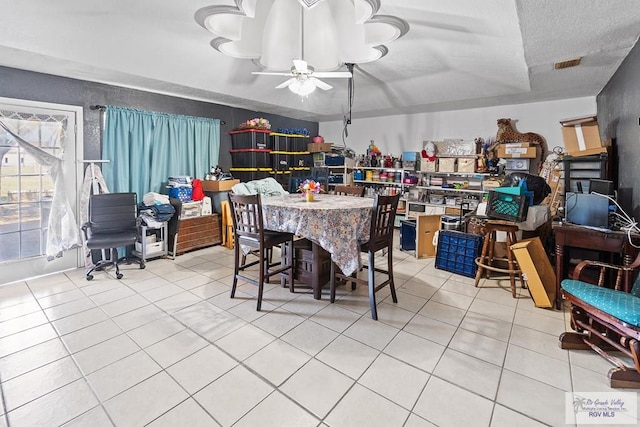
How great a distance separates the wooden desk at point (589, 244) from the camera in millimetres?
Result: 2287

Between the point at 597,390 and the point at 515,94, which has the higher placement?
the point at 515,94

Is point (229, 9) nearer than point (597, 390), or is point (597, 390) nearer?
point (597, 390)

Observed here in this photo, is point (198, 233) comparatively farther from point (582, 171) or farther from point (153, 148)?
point (582, 171)

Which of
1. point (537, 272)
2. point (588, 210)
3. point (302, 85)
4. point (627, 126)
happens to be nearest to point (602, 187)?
point (588, 210)

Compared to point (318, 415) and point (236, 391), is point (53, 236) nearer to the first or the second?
point (236, 391)

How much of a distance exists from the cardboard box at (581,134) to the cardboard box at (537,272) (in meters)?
1.66

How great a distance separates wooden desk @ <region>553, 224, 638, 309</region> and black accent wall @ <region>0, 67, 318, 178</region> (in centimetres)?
473

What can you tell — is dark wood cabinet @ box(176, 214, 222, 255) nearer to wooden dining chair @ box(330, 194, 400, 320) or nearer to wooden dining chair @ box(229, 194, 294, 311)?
wooden dining chair @ box(229, 194, 294, 311)

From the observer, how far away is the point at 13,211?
3.46m


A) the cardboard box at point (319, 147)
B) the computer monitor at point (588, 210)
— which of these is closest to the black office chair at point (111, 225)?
the cardboard box at point (319, 147)

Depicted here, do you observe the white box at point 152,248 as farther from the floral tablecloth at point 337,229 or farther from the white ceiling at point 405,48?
the floral tablecloth at point 337,229

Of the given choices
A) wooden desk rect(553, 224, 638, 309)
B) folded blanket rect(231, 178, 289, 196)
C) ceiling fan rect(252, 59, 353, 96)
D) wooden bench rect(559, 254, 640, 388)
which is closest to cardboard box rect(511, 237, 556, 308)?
wooden desk rect(553, 224, 638, 309)

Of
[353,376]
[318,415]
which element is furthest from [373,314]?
[318,415]

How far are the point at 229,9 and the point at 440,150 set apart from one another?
4.40 meters
